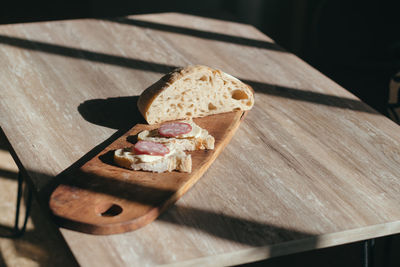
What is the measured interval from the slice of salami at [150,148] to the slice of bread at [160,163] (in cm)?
1

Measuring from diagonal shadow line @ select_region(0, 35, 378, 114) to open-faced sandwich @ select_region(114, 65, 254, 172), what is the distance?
0.69ft

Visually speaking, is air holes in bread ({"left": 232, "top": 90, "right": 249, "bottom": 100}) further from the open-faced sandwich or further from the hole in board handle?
the hole in board handle

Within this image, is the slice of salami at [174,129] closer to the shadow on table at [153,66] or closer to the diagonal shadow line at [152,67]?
the shadow on table at [153,66]

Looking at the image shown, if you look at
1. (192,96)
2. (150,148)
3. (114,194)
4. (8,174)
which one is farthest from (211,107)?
(8,174)

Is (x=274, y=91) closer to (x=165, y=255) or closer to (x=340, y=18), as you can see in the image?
(x=165, y=255)

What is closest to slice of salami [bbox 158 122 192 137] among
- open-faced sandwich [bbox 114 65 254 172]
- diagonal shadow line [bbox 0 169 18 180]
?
open-faced sandwich [bbox 114 65 254 172]

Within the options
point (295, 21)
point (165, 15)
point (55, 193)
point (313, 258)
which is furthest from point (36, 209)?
point (295, 21)

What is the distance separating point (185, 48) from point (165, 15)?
367 millimetres

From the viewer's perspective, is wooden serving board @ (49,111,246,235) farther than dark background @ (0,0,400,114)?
No

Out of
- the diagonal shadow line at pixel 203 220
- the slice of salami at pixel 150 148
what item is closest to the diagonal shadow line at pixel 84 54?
the slice of salami at pixel 150 148

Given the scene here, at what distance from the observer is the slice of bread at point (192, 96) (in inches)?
54.6

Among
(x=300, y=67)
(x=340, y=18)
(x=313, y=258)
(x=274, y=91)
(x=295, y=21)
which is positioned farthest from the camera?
(x=295, y=21)

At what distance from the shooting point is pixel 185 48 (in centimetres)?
191

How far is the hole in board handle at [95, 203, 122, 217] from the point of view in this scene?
106 centimetres
